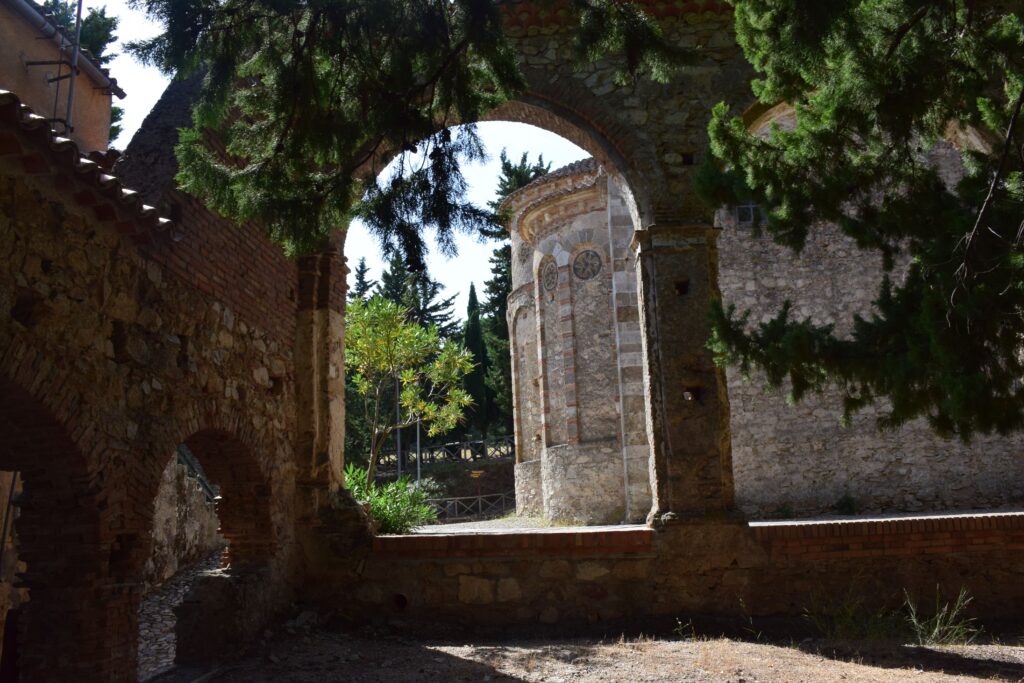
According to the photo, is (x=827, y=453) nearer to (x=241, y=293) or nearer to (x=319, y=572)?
(x=319, y=572)

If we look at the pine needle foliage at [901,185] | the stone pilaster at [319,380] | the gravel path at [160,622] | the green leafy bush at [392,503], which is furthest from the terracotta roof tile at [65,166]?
the green leafy bush at [392,503]

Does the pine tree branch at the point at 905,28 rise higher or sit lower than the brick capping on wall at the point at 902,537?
higher

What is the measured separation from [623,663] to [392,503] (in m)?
3.53

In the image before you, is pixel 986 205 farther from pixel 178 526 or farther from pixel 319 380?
pixel 178 526

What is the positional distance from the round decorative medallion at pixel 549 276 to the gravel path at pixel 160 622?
9064mm

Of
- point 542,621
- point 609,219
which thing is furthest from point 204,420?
point 609,219

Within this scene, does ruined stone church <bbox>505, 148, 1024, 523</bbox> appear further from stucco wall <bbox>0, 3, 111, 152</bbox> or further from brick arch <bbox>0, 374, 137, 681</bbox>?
brick arch <bbox>0, 374, 137, 681</bbox>

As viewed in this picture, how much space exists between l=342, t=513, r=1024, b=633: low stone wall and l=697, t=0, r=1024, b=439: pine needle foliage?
270 cm

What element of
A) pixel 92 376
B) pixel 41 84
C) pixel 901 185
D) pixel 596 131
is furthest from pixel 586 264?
pixel 92 376

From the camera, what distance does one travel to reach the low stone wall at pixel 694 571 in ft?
22.3

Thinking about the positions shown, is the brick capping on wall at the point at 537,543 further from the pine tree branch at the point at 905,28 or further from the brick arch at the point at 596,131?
the pine tree branch at the point at 905,28

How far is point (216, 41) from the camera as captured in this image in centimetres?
399

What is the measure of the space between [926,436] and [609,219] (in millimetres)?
6808

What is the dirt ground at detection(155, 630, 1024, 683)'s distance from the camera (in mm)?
5316
